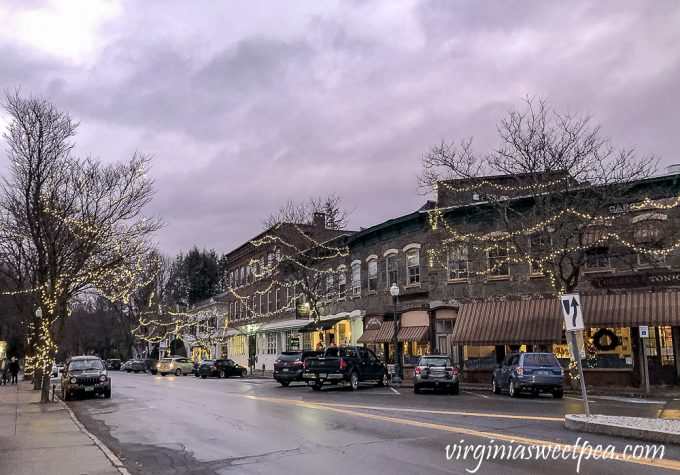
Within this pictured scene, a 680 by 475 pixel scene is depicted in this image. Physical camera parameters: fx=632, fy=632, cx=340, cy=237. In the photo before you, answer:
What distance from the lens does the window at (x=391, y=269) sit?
35.8m

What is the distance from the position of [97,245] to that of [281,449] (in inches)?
662

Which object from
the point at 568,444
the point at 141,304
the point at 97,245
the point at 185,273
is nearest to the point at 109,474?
the point at 568,444

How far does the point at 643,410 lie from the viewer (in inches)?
672

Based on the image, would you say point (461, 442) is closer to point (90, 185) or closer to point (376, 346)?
point (90, 185)

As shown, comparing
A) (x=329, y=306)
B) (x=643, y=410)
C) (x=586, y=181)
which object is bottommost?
(x=643, y=410)

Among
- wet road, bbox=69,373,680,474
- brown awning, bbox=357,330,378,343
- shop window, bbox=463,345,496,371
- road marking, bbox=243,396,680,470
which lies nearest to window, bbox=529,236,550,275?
wet road, bbox=69,373,680,474

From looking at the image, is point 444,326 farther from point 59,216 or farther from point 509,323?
point 59,216

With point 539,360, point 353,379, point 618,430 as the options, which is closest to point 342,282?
point 353,379

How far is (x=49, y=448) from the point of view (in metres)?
11.7

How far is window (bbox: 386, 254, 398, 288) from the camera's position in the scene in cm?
3578

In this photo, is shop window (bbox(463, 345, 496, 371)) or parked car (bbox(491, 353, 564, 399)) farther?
shop window (bbox(463, 345, 496, 371))

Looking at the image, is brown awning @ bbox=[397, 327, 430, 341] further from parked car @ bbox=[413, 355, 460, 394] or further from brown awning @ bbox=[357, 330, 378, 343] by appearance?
parked car @ bbox=[413, 355, 460, 394]

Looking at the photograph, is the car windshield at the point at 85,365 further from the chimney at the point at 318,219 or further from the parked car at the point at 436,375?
the chimney at the point at 318,219

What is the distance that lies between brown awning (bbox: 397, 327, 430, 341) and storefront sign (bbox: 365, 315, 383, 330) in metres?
2.01
